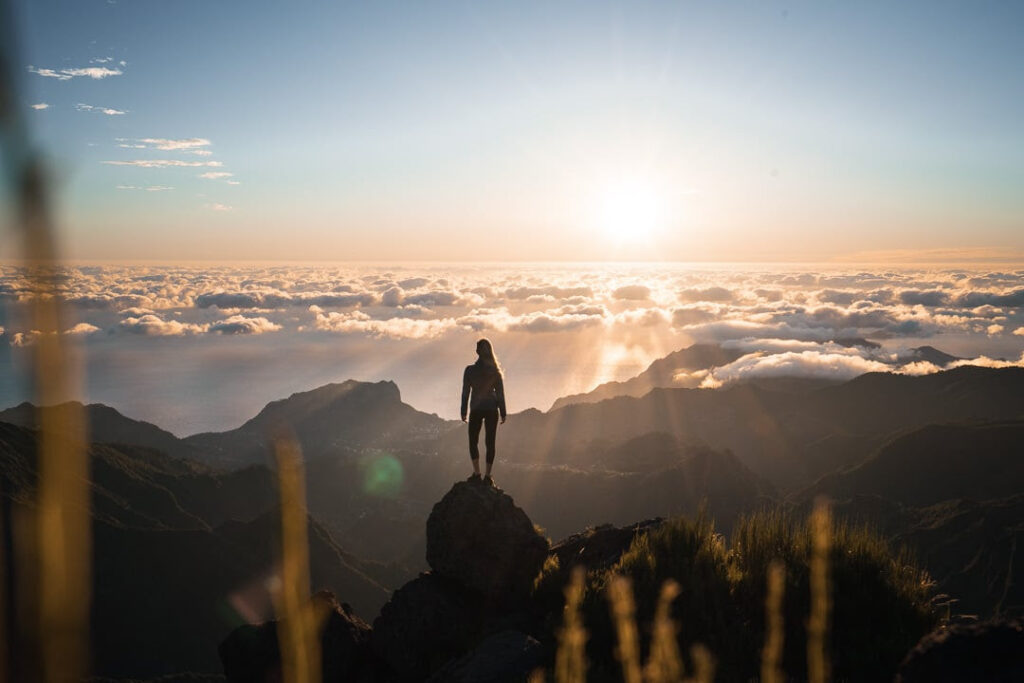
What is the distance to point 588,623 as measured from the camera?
10.0 metres

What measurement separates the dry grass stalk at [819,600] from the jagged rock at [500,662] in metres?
3.61

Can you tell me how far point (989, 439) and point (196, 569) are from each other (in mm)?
223500

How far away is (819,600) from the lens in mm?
4496

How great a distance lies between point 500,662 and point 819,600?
5758mm

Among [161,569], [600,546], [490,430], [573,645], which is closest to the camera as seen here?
[573,645]

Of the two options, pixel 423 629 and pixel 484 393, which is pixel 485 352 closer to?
pixel 484 393

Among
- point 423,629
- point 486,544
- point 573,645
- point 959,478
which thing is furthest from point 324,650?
point 959,478

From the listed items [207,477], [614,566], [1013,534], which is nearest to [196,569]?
[207,477]

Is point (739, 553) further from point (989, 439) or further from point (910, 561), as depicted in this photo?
point (989, 439)

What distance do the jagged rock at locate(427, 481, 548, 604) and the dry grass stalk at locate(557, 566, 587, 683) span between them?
1.43m

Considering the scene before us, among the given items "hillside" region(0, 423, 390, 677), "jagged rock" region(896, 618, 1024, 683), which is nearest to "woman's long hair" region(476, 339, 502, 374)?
"jagged rock" region(896, 618, 1024, 683)

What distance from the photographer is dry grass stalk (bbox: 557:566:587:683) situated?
4.22 m

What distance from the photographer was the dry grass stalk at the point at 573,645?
4219 mm

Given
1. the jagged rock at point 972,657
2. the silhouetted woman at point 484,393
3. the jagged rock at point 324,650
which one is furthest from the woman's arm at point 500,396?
the jagged rock at point 972,657
